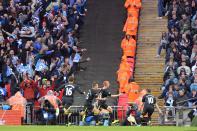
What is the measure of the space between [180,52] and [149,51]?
8.16 ft

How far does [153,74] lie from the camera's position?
31.5m

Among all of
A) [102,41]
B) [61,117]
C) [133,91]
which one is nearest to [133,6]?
[102,41]

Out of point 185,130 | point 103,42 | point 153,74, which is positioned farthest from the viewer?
point 103,42

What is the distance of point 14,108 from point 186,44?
790cm

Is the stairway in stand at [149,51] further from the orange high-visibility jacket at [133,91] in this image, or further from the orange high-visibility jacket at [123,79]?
the orange high-visibility jacket at [133,91]

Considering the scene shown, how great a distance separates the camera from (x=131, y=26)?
33.6 metres

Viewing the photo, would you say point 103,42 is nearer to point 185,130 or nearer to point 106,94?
point 106,94

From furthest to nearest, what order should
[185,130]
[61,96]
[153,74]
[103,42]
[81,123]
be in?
[103,42]
[153,74]
[61,96]
[81,123]
[185,130]

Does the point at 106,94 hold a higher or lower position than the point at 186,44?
lower

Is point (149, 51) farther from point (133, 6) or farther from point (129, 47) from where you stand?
point (133, 6)

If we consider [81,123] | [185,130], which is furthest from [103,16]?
[185,130]

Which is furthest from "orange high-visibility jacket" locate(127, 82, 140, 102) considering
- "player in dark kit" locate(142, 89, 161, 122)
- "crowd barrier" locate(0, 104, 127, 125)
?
"player in dark kit" locate(142, 89, 161, 122)

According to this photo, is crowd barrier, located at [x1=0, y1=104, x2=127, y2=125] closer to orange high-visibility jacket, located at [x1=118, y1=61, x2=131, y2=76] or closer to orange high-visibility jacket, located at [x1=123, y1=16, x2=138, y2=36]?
orange high-visibility jacket, located at [x1=118, y1=61, x2=131, y2=76]

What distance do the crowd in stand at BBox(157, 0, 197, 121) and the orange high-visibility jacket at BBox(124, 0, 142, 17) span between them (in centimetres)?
110
